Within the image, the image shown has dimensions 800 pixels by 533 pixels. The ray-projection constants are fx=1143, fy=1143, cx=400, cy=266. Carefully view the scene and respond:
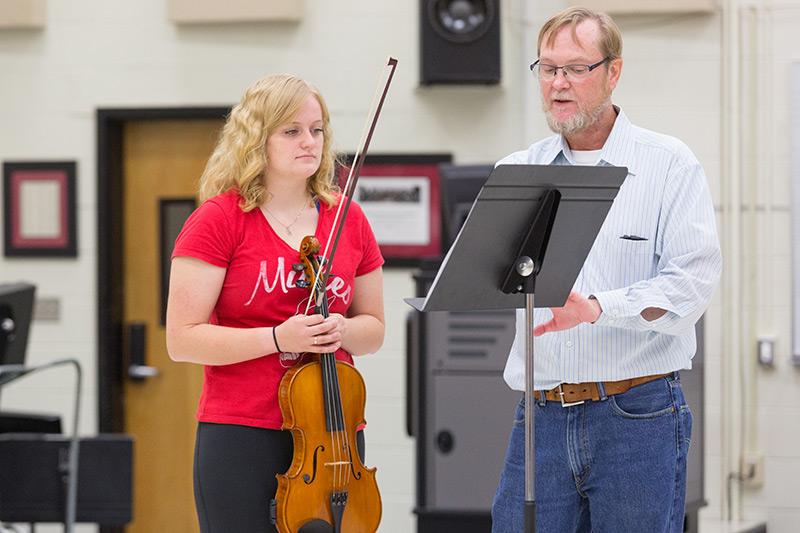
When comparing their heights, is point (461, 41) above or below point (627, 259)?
above

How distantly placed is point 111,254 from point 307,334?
10.5 ft

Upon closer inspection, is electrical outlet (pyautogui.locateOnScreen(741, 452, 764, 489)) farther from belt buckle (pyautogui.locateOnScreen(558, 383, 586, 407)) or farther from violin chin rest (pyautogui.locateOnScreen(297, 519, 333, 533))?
violin chin rest (pyautogui.locateOnScreen(297, 519, 333, 533))

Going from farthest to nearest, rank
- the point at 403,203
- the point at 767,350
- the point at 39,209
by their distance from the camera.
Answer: the point at 39,209 < the point at 403,203 < the point at 767,350

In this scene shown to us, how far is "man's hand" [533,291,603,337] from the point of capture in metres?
1.92

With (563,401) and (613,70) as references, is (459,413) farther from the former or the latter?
(613,70)

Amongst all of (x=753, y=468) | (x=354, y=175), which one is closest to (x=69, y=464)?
(x=354, y=175)

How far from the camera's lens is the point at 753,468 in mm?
4566

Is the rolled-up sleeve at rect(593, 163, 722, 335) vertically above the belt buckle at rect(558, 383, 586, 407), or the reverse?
the rolled-up sleeve at rect(593, 163, 722, 335)

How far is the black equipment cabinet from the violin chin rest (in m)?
1.76

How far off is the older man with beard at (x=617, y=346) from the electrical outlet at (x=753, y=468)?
2.60 meters

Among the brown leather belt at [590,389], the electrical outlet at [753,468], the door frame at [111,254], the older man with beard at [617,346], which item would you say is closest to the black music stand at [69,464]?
the older man with beard at [617,346]

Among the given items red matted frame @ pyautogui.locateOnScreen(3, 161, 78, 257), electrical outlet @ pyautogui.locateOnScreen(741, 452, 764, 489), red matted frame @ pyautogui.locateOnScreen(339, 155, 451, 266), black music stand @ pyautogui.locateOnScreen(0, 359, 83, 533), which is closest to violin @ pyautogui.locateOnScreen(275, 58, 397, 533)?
black music stand @ pyautogui.locateOnScreen(0, 359, 83, 533)

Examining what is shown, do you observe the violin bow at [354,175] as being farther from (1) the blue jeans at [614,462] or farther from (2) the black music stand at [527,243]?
(1) the blue jeans at [614,462]

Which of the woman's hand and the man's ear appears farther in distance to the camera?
the man's ear
